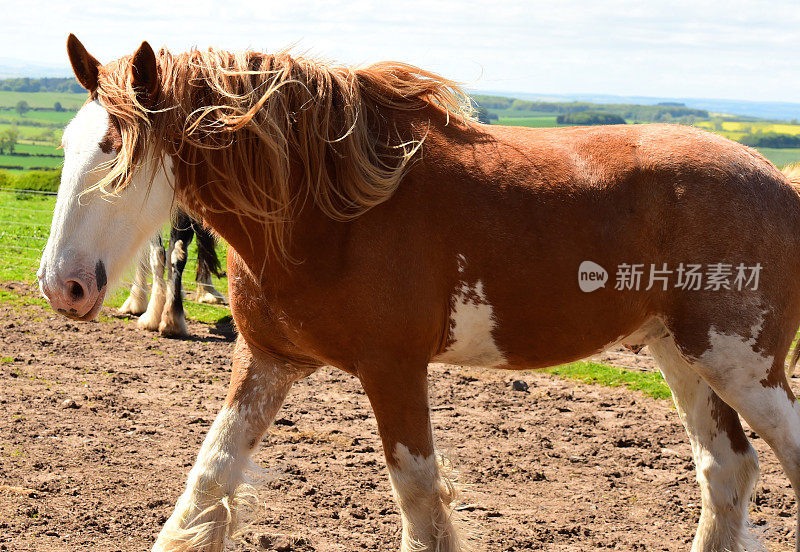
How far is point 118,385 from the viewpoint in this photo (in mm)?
6066

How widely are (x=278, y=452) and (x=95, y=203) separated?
2801mm

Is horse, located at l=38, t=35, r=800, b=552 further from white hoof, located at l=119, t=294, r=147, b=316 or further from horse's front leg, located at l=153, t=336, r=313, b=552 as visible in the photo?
white hoof, located at l=119, t=294, r=147, b=316

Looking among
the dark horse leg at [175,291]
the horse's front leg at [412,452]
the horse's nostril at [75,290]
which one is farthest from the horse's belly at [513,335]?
the dark horse leg at [175,291]

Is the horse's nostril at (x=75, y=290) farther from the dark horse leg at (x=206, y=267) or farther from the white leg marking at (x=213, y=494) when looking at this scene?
the dark horse leg at (x=206, y=267)

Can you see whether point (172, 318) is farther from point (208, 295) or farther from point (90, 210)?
point (90, 210)

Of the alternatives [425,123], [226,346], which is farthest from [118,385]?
[425,123]

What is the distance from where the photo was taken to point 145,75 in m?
2.38

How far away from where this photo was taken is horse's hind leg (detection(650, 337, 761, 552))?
331 cm

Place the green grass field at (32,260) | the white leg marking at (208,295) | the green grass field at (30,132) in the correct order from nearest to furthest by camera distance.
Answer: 1. the green grass field at (32,260)
2. the white leg marking at (208,295)
3. the green grass field at (30,132)

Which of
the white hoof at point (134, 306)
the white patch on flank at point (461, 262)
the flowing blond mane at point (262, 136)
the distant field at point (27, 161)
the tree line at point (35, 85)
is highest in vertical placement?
the tree line at point (35, 85)

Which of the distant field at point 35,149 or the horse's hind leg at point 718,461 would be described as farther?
the distant field at point 35,149

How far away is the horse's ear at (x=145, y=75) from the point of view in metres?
2.35

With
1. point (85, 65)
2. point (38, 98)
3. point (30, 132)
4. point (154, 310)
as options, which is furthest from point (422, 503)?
point (38, 98)

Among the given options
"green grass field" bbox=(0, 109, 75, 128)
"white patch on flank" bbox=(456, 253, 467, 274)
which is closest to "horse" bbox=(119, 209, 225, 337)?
"white patch on flank" bbox=(456, 253, 467, 274)
